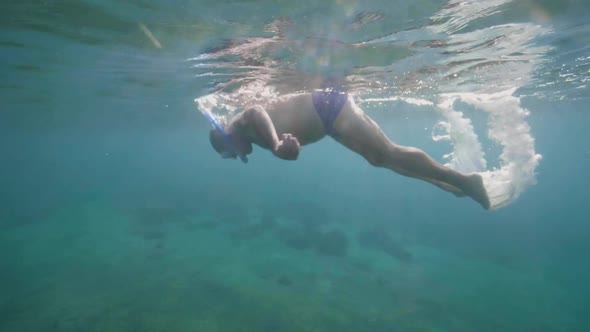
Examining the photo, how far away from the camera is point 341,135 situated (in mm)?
5715

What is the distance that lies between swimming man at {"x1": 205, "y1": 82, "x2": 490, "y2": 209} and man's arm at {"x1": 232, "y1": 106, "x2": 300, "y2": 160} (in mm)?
21

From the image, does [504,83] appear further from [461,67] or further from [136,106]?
[136,106]

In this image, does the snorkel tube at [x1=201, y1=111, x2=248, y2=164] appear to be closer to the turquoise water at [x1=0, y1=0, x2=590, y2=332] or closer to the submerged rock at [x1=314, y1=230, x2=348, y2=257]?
the turquoise water at [x1=0, y1=0, x2=590, y2=332]

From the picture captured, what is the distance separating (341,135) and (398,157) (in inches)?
42.5

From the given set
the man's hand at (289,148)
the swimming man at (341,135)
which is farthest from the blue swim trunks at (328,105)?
the man's hand at (289,148)

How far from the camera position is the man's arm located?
3367 millimetres

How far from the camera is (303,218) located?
31453 millimetres

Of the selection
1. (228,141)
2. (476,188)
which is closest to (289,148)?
(228,141)

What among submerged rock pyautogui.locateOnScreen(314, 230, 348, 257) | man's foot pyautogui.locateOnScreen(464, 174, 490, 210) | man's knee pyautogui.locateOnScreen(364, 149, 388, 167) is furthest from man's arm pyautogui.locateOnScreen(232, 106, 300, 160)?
submerged rock pyautogui.locateOnScreen(314, 230, 348, 257)

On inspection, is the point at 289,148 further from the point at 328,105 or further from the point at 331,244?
Result: the point at 331,244

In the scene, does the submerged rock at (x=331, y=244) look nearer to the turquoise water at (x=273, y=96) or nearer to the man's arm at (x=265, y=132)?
the turquoise water at (x=273, y=96)

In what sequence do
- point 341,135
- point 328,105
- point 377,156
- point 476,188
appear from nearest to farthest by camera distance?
point 476,188
point 377,156
point 328,105
point 341,135

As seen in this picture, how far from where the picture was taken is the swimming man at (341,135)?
16.6 ft

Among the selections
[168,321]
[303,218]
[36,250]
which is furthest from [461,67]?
[36,250]
